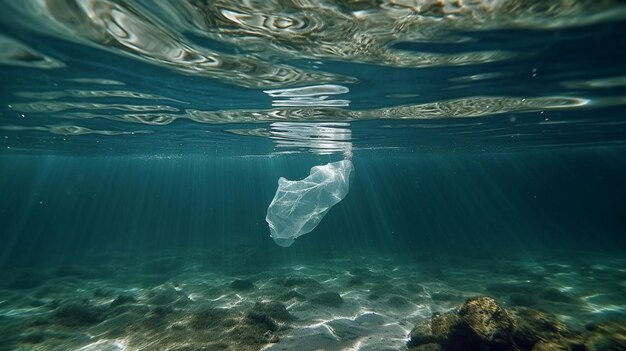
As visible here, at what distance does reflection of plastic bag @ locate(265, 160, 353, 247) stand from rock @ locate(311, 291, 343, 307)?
2575mm

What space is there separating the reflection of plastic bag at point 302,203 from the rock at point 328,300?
2.57 m

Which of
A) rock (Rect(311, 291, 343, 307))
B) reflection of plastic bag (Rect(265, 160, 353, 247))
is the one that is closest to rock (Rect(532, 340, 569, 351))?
rock (Rect(311, 291, 343, 307))

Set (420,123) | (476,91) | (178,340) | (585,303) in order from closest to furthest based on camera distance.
→ (178,340)
(476,91)
(585,303)
(420,123)

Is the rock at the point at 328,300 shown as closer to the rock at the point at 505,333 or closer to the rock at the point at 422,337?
the rock at the point at 422,337

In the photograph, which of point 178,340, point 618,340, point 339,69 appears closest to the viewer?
point 618,340

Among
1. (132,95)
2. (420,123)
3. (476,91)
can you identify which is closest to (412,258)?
(420,123)

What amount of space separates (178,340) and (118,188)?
197 metres

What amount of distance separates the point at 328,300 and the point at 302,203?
4417mm

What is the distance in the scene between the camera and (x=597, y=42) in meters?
8.50

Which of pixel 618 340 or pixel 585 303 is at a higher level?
pixel 618 340

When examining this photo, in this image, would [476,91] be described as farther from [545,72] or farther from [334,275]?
[334,275]

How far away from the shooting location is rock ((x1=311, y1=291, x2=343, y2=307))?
43.5 ft

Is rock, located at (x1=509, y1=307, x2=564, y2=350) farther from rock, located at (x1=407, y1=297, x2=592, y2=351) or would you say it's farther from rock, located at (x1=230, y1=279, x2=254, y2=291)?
rock, located at (x1=230, y1=279, x2=254, y2=291)

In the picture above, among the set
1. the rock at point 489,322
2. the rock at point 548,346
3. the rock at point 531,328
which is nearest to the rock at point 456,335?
the rock at point 489,322
